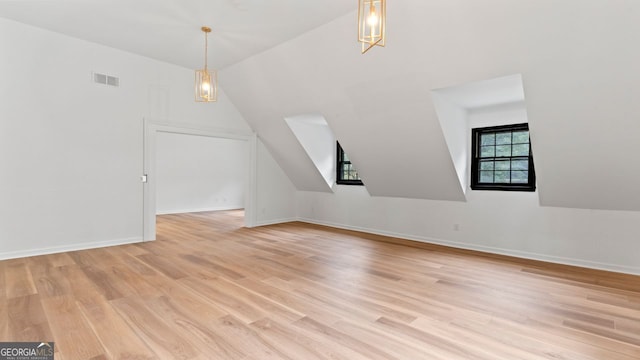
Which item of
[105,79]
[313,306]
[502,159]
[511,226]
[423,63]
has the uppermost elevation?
[105,79]

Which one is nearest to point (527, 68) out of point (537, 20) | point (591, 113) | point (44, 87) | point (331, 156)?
point (537, 20)

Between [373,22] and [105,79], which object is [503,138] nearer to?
[373,22]

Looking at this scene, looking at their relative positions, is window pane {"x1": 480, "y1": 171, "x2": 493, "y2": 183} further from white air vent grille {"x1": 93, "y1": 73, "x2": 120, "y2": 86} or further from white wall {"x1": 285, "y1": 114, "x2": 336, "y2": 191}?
white air vent grille {"x1": 93, "y1": 73, "x2": 120, "y2": 86}

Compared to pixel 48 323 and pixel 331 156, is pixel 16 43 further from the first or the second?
pixel 331 156

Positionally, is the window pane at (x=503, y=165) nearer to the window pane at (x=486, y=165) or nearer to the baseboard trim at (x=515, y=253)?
the window pane at (x=486, y=165)

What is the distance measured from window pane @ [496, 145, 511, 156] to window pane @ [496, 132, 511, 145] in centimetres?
7

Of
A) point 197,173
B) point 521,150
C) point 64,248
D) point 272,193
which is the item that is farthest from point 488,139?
point 197,173

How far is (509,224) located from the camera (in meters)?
4.85

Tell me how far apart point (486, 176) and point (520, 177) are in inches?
20.1

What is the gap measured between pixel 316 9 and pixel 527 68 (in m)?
2.45

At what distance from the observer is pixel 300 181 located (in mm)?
7836

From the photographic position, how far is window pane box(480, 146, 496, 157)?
5238 mm

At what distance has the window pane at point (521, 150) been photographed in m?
4.89

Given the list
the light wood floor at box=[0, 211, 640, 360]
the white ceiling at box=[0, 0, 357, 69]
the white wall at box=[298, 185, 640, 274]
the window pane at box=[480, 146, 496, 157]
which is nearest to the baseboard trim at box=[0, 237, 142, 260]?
the light wood floor at box=[0, 211, 640, 360]
